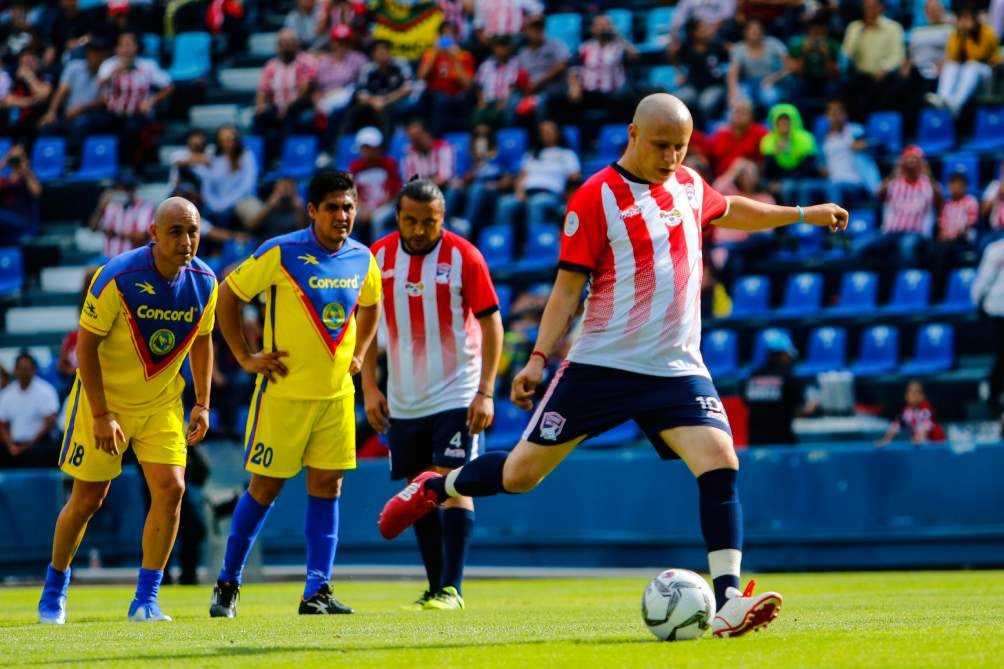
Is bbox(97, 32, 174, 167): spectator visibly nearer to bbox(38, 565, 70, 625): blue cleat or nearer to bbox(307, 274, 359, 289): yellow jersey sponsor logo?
bbox(307, 274, 359, 289): yellow jersey sponsor logo

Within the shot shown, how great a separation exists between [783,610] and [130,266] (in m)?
3.90

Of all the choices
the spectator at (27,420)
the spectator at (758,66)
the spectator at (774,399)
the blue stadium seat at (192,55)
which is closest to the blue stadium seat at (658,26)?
the spectator at (758,66)

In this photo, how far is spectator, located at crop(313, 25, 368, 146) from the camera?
2358cm

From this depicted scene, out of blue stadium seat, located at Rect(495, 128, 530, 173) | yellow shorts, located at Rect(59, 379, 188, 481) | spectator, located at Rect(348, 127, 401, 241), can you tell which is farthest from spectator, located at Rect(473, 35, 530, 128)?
yellow shorts, located at Rect(59, 379, 188, 481)

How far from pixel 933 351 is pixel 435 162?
6.65 meters

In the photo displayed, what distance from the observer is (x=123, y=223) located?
22.4 meters

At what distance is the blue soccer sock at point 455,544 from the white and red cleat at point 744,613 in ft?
10.0

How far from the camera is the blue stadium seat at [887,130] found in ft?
66.3

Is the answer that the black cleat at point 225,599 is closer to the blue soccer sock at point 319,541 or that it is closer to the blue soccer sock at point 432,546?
the blue soccer sock at point 319,541

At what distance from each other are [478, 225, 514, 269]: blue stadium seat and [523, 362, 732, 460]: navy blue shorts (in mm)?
13137

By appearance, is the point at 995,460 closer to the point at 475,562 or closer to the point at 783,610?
the point at 475,562

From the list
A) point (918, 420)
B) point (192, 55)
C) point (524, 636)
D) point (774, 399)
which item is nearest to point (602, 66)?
point (774, 399)

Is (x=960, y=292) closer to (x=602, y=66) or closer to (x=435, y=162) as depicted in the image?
(x=602, y=66)

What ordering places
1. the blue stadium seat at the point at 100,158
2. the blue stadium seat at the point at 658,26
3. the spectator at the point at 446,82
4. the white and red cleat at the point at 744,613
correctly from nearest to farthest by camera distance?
1. the white and red cleat at the point at 744,613
2. the spectator at the point at 446,82
3. the blue stadium seat at the point at 658,26
4. the blue stadium seat at the point at 100,158
